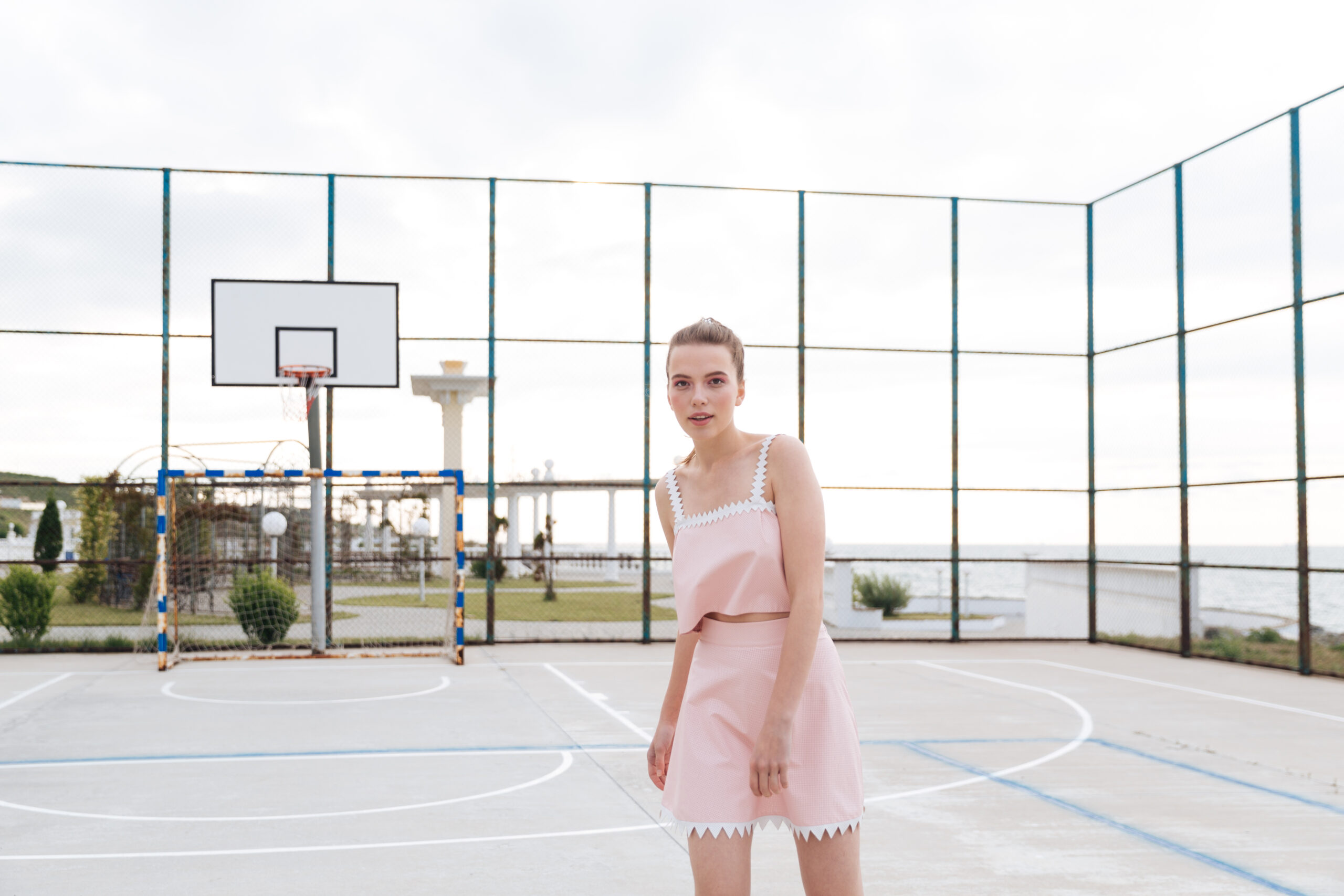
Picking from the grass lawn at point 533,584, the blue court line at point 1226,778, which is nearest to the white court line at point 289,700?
the blue court line at point 1226,778

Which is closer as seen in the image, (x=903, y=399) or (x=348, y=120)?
(x=348, y=120)

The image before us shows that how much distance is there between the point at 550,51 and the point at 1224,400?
111ft

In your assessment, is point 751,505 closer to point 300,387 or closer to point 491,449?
point 300,387

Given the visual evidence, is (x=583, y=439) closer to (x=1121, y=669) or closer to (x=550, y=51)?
(x=550, y=51)

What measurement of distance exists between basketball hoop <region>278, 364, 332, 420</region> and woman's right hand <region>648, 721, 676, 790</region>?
11328 mm

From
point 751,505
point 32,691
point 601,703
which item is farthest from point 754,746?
point 32,691

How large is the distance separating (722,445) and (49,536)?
23551mm

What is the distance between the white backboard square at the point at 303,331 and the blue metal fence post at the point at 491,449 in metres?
1.12

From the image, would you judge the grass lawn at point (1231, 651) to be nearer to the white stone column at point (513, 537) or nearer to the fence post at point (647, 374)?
the fence post at point (647, 374)

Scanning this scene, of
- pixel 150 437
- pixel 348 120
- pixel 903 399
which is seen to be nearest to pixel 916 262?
pixel 903 399

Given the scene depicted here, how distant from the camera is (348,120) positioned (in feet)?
46.0

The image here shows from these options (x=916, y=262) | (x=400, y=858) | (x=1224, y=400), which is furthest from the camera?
(x=1224, y=400)

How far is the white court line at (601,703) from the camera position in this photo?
772 cm

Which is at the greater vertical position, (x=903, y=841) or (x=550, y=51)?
Answer: (x=550, y=51)
